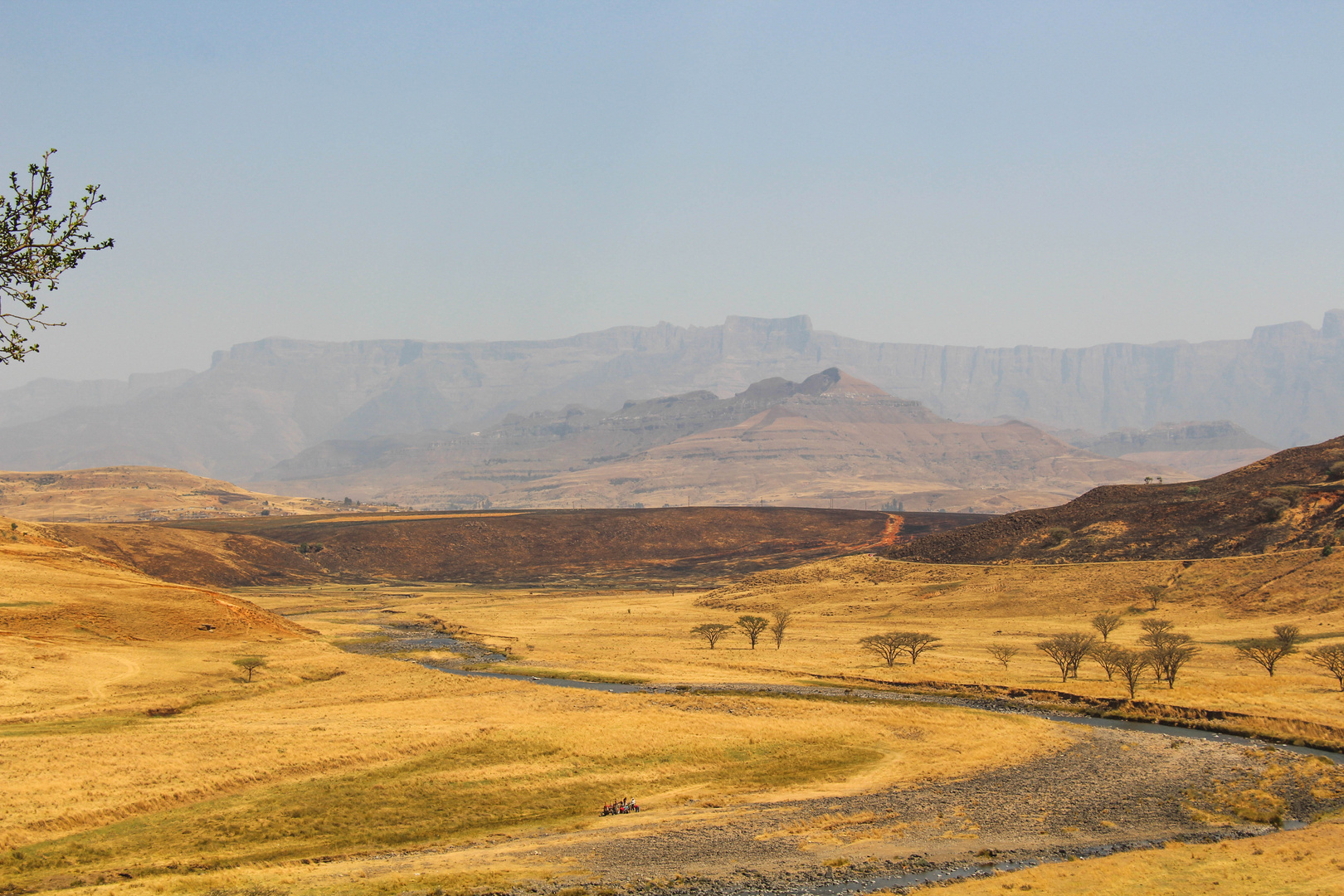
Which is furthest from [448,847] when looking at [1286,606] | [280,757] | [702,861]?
[1286,606]

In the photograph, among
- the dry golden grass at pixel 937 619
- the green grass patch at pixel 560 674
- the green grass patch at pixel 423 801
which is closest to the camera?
the green grass patch at pixel 423 801

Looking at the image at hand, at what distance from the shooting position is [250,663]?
69188mm

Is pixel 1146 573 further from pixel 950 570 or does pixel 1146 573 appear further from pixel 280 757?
pixel 280 757

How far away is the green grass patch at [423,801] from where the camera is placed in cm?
3362

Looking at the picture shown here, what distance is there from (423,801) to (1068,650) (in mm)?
52278

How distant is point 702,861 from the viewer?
33.9 metres

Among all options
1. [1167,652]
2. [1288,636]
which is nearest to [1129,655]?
[1167,652]

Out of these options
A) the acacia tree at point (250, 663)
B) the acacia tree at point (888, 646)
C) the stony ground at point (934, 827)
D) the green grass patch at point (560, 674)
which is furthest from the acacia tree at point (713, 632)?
the stony ground at point (934, 827)

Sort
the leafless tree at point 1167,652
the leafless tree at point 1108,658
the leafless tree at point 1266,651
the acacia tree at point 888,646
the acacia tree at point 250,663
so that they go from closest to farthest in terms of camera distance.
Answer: the leafless tree at point 1167,652 < the leafless tree at point 1266,651 < the acacia tree at point 250,663 < the leafless tree at point 1108,658 < the acacia tree at point 888,646

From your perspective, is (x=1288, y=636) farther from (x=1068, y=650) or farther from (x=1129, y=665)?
(x=1068, y=650)

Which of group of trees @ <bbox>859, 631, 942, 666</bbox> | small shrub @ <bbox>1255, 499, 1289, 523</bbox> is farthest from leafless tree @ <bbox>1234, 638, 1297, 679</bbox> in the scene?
small shrub @ <bbox>1255, 499, 1289, 523</bbox>

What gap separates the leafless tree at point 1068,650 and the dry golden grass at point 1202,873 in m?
37.1

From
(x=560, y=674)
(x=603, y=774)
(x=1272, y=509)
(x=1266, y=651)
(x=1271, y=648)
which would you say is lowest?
(x=560, y=674)

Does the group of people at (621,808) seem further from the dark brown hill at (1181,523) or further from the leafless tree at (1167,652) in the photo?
the dark brown hill at (1181,523)
